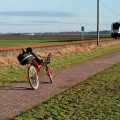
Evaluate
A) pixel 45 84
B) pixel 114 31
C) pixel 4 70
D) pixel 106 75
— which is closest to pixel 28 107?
pixel 45 84

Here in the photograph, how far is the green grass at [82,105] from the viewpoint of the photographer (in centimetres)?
695

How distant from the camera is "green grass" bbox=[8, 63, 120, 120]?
6.95m

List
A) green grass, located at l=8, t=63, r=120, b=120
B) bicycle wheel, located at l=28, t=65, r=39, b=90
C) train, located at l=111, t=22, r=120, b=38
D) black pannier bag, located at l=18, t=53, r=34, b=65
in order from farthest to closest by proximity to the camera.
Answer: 1. train, located at l=111, t=22, r=120, b=38
2. bicycle wheel, located at l=28, t=65, r=39, b=90
3. black pannier bag, located at l=18, t=53, r=34, b=65
4. green grass, located at l=8, t=63, r=120, b=120

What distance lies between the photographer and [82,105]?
8.03m

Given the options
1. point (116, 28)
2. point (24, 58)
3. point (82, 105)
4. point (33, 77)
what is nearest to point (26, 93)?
point (33, 77)

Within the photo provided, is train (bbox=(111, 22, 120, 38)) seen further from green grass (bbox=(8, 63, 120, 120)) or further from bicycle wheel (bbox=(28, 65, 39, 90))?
bicycle wheel (bbox=(28, 65, 39, 90))

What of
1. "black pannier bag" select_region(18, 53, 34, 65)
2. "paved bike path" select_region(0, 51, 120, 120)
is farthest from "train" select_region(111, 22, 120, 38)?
"black pannier bag" select_region(18, 53, 34, 65)

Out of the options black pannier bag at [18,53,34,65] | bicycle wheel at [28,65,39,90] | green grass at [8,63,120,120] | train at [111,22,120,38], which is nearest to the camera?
green grass at [8,63,120,120]

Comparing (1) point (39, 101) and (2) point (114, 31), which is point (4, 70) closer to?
(1) point (39, 101)

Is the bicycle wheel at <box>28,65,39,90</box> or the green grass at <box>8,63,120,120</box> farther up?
the bicycle wheel at <box>28,65,39,90</box>

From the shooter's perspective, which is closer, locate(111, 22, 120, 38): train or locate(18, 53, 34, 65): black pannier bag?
locate(18, 53, 34, 65): black pannier bag

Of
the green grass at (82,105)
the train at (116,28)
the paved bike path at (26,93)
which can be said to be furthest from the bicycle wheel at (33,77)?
the train at (116,28)

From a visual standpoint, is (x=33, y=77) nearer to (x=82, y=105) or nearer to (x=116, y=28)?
(x=82, y=105)

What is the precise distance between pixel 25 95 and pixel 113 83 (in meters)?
3.38
